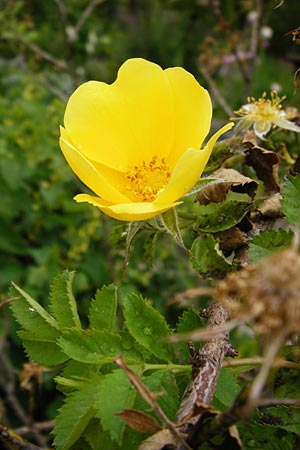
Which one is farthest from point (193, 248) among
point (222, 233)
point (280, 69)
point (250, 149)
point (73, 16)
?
point (280, 69)

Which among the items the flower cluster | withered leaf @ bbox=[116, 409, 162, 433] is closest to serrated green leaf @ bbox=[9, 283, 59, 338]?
withered leaf @ bbox=[116, 409, 162, 433]

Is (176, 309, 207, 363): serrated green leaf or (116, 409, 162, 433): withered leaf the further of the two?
(176, 309, 207, 363): serrated green leaf

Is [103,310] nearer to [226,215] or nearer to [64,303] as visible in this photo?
[64,303]

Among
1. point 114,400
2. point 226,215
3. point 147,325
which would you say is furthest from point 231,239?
point 114,400

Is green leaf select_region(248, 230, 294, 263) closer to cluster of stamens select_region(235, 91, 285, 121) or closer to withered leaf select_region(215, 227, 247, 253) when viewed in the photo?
withered leaf select_region(215, 227, 247, 253)

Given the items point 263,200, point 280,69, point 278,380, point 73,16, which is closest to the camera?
point 278,380

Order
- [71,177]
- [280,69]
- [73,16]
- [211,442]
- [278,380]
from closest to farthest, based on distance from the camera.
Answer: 1. [211,442]
2. [278,380]
3. [71,177]
4. [73,16]
5. [280,69]

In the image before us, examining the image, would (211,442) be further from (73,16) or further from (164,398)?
(73,16)
